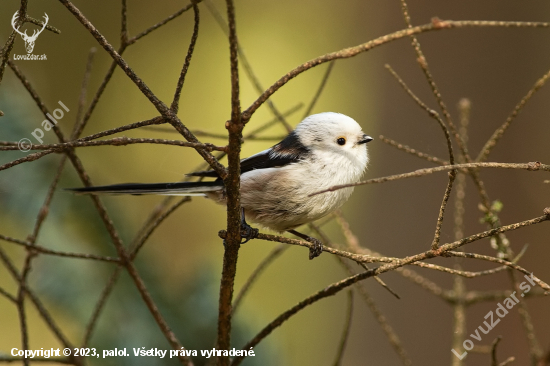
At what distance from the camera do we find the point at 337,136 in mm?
1649

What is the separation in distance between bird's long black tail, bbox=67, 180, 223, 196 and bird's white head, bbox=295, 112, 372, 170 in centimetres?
37

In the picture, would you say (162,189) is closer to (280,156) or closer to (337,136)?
(280,156)

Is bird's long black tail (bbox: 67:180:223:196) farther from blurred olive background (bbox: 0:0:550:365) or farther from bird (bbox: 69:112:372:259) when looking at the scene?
blurred olive background (bbox: 0:0:550:365)

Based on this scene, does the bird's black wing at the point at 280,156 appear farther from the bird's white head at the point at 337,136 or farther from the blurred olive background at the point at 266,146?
the blurred olive background at the point at 266,146

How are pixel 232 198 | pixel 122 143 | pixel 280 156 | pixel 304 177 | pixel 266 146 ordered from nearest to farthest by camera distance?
pixel 122 143, pixel 232 198, pixel 304 177, pixel 280 156, pixel 266 146

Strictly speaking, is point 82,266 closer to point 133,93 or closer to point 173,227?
point 133,93

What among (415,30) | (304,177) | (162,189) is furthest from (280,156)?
(415,30)

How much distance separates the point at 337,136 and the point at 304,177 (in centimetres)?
17

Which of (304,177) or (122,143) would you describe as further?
(304,177)

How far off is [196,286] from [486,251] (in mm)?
1512

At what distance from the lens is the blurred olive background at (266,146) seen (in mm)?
1877

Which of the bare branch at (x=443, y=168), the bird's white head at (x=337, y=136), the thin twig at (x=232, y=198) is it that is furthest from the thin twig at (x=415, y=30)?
the bird's white head at (x=337, y=136)

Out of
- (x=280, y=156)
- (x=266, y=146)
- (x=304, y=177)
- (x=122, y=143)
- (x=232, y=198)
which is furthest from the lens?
(x=266, y=146)

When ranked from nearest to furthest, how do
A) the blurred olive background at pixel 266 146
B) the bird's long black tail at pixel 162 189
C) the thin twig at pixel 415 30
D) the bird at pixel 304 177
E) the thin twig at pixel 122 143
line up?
the thin twig at pixel 415 30, the thin twig at pixel 122 143, the bird's long black tail at pixel 162 189, the bird at pixel 304 177, the blurred olive background at pixel 266 146
